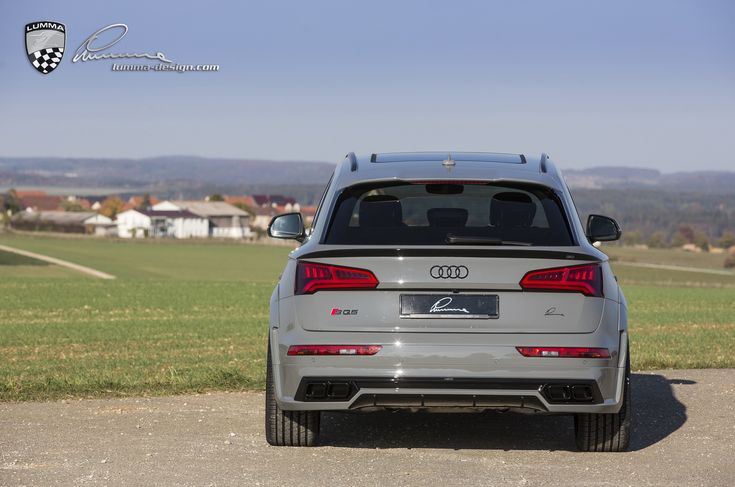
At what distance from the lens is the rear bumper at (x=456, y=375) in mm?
6770

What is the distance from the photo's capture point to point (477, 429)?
338 inches

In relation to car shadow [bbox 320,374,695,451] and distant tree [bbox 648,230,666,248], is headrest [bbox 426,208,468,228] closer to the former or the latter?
car shadow [bbox 320,374,695,451]

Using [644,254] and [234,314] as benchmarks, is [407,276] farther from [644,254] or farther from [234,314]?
[644,254]

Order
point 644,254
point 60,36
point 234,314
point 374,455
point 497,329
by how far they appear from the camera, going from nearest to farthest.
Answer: point 497,329
point 374,455
point 234,314
point 60,36
point 644,254

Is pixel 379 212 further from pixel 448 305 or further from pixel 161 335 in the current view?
pixel 161 335

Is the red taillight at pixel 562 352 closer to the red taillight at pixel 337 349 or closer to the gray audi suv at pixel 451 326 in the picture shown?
the gray audi suv at pixel 451 326

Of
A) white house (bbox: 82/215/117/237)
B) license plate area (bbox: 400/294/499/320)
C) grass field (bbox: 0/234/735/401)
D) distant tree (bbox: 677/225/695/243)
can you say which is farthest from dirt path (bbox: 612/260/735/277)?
white house (bbox: 82/215/117/237)

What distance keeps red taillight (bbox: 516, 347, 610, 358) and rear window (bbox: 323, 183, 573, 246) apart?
607 millimetres

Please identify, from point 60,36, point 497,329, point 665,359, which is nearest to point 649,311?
point 665,359

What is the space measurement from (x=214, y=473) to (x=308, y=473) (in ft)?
1.67

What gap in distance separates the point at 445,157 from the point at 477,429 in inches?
74.6

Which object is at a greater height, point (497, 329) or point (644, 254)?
point (497, 329)

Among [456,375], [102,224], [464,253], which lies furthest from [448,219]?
[102,224]

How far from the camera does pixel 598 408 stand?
6980 mm
